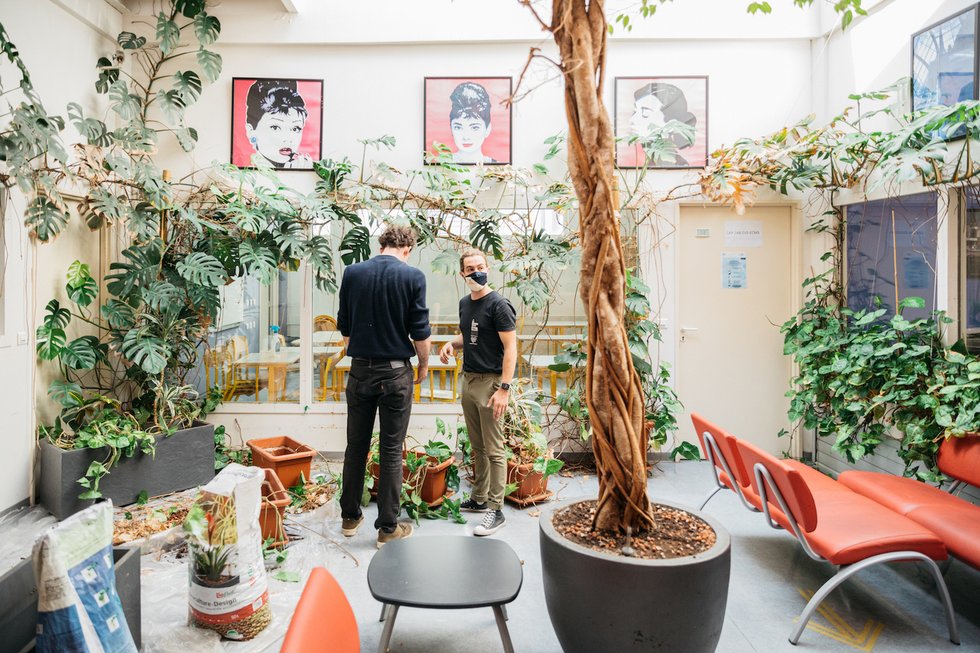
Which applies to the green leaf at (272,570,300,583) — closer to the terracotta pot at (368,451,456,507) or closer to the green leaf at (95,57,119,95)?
the terracotta pot at (368,451,456,507)

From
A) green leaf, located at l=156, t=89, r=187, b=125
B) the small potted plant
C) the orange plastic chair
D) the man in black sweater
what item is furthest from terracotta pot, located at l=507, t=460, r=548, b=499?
green leaf, located at l=156, t=89, r=187, b=125

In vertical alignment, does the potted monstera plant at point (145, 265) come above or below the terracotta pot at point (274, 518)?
above

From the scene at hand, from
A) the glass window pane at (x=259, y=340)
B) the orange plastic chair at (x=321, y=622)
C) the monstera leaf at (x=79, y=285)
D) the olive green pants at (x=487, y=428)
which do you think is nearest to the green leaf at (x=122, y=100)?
the monstera leaf at (x=79, y=285)

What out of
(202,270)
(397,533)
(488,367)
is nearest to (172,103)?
(202,270)

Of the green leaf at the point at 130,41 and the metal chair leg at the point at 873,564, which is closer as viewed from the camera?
the metal chair leg at the point at 873,564

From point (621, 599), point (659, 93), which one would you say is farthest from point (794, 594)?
point (659, 93)

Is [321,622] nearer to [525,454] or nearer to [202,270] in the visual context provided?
[525,454]

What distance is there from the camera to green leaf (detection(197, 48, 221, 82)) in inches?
177

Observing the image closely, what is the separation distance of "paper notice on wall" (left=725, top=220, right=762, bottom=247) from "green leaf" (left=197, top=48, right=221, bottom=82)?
13.3 feet

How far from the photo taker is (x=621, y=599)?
5.07 ft

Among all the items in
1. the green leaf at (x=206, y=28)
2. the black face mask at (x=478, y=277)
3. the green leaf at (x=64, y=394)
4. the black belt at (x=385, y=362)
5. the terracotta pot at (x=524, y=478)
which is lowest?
the terracotta pot at (x=524, y=478)

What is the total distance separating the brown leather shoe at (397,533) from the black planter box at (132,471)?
1580mm

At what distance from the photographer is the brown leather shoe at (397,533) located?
3.21 m

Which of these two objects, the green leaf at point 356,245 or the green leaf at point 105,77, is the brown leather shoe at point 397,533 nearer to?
the green leaf at point 356,245
